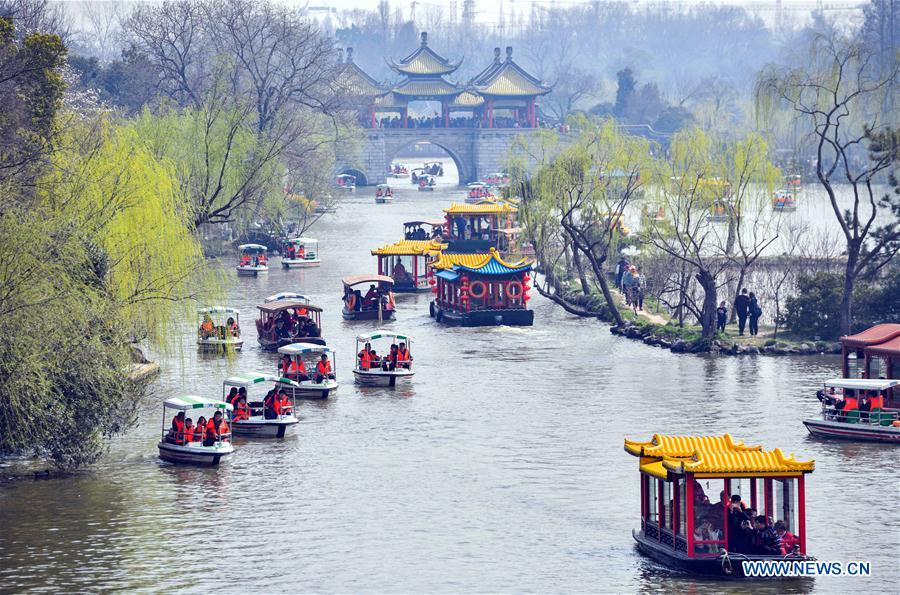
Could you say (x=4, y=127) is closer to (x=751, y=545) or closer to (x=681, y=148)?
(x=751, y=545)

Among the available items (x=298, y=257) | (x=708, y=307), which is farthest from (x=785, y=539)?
(x=298, y=257)

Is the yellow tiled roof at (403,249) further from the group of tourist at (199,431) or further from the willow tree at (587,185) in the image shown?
the group of tourist at (199,431)

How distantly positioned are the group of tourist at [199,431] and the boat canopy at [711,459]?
10.7 metres

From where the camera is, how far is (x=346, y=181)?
133 m

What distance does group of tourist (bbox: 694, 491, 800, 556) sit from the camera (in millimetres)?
25281

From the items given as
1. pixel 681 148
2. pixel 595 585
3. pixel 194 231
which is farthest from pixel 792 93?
pixel 595 585

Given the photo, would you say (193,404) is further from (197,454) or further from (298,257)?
(298,257)

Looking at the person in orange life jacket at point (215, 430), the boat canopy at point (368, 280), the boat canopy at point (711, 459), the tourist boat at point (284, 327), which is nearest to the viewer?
the boat canopy at point (711, 459)

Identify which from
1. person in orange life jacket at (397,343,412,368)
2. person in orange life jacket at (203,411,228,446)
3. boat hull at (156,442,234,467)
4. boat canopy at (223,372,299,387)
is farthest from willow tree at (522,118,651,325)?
boat hull at (156,442,234,467)

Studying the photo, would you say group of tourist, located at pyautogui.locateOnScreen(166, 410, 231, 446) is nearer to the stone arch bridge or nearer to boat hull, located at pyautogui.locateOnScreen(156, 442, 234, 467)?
boat hull, located at pyautogui.locateOnScreen(156, 442, 234, 467)

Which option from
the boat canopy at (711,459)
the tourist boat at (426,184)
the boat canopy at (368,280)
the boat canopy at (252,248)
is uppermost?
the tourist boat at (426,184)

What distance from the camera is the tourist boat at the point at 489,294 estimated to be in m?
54.8

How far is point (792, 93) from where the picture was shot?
167 feet

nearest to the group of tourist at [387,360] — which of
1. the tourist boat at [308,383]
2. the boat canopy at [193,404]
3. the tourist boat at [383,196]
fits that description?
the tourist boat at [308,383]
